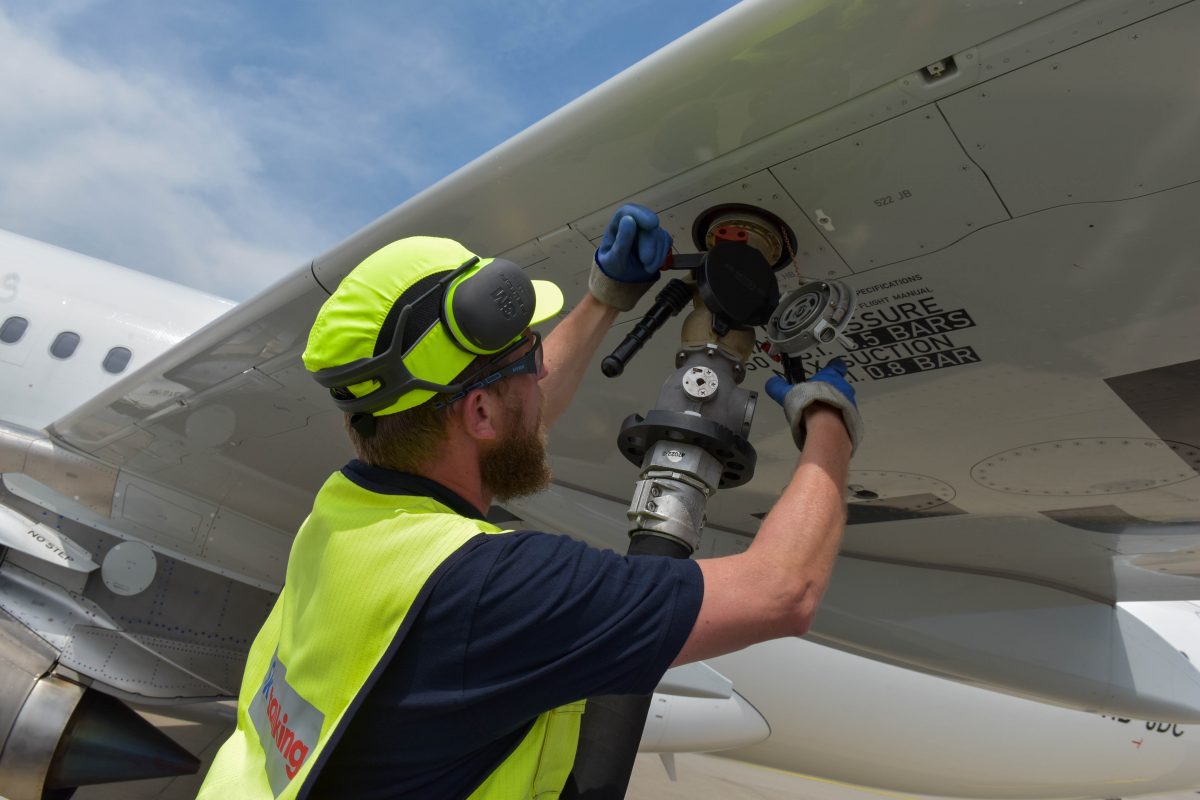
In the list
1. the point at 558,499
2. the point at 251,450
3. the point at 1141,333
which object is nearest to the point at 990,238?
the point at 1141,333

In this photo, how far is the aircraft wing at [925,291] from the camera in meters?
1.85

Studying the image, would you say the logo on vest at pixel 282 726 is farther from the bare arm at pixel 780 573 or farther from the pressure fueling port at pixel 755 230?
the pressure fueling port at pixel 755 230

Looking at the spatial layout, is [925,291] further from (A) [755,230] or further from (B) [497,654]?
(B) [497,654]

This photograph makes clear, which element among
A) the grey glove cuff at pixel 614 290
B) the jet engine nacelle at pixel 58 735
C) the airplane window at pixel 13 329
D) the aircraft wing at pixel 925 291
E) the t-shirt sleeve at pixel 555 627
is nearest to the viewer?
the t-shirt sleeve at pixel 555 627

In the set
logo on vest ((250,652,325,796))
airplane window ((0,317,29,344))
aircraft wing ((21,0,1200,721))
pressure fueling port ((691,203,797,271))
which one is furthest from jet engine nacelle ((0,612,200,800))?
pressure fueling port ((691,203,797,271))

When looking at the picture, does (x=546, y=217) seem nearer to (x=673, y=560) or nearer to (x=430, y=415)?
(x=430, y=415)

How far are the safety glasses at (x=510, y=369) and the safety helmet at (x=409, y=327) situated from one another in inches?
1.9

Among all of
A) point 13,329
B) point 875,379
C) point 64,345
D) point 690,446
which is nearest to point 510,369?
point 690,446

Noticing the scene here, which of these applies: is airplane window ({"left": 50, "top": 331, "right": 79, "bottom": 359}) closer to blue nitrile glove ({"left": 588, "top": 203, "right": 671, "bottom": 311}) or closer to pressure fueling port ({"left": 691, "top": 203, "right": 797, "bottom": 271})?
blue nitrile glove ({"left": 588, "top": 203, "right": 671, "bottom": 311})

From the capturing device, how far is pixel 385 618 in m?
1.39

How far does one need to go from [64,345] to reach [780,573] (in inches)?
267

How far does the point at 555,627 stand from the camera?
4.55ft

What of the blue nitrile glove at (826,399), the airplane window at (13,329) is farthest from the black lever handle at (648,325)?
the airplane window at (13,329)

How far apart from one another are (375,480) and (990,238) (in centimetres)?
153
